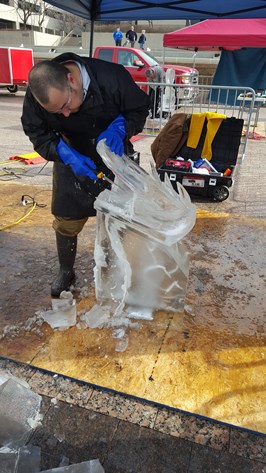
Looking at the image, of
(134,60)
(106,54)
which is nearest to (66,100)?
(134,60)

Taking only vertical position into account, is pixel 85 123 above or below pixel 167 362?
above

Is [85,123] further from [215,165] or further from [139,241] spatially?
[215,165]

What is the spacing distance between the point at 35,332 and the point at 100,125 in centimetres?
135

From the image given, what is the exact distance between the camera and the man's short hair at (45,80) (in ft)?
6.18

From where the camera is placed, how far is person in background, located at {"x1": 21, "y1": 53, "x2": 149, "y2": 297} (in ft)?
7.03

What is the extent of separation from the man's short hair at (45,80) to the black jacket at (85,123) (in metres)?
0.25

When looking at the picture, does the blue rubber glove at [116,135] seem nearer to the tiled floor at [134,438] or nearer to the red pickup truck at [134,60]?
the tiled floor at [134,438]

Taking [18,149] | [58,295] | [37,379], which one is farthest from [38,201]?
[18,149]

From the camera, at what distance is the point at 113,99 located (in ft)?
7.51

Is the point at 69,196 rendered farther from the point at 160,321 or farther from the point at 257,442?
the point at 257,442

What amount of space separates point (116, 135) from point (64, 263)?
995mm

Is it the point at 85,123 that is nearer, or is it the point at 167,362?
the point at 167,362

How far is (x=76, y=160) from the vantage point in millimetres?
2232

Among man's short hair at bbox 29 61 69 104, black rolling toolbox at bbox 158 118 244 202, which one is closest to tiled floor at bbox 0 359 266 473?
man's short hair at bbox 29 61 69 104
